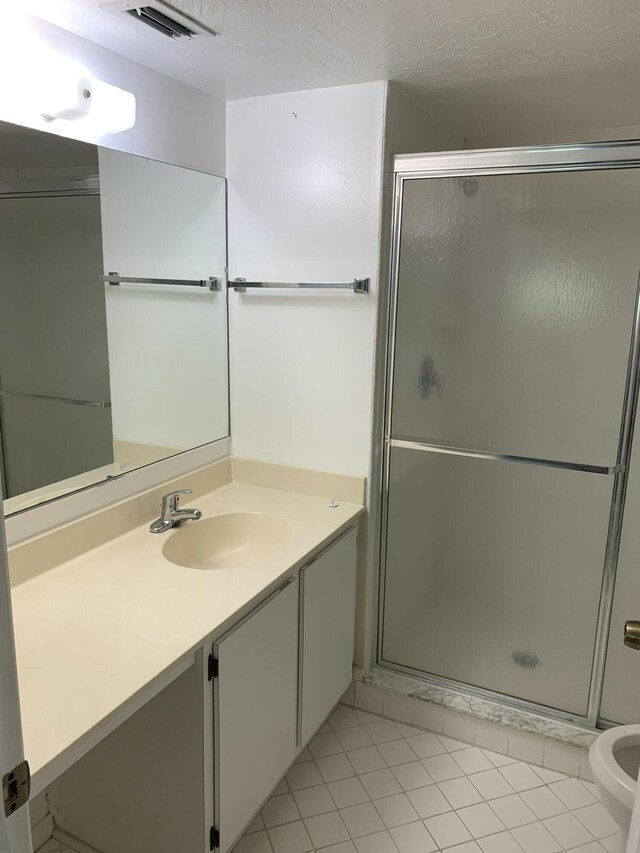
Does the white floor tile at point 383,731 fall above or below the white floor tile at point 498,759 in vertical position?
above

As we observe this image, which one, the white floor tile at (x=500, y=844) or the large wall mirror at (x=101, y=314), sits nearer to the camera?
the large wall mirror at (x=101, y=314)

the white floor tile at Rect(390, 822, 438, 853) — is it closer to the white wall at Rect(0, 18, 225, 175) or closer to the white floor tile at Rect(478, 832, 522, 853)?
the white floor tile at Rect(478, 832, 522, 853)

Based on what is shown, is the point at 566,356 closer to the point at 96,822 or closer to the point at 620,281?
the point at 620,281

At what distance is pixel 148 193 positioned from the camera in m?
1.97

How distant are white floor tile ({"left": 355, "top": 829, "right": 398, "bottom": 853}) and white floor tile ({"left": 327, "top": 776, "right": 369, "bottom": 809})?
0.42ft

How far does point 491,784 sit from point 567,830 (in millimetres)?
254

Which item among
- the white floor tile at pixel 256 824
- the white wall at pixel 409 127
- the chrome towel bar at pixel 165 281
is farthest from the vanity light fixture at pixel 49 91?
the white floor tile at pixel 256 824

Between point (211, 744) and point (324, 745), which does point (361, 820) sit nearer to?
point (324, 745)

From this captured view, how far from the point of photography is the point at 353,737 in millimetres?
2275

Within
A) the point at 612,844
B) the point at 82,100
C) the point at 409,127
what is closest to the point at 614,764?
the point at 612,844

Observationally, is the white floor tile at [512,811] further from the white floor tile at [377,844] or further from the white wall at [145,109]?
the white wall at [145,109]

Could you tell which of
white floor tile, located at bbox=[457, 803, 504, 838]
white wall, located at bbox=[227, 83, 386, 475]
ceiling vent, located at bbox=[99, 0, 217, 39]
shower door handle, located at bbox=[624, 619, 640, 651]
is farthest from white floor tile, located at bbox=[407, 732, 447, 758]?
ceiling vent, located at bbox=[99, 0, 217, 39]

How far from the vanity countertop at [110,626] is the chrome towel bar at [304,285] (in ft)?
2.61

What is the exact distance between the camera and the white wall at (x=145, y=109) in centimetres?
147
